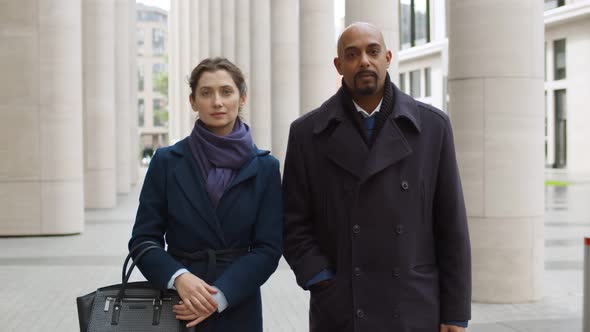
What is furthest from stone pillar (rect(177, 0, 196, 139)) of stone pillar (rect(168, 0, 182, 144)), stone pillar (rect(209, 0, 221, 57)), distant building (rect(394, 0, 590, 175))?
distant building (rect(394, 0, 590, 175))

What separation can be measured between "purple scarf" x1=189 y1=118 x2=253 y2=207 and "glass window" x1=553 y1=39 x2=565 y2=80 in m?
47.7

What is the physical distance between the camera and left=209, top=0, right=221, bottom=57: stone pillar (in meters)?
49.2

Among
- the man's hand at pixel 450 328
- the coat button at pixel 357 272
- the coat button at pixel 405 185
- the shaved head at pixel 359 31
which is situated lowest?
the man's hand at pixel 450 328

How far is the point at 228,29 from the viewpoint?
4656 centimetres

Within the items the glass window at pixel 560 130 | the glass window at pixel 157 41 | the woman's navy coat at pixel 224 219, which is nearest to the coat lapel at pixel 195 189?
the woman's navy coat at pixel 224 219

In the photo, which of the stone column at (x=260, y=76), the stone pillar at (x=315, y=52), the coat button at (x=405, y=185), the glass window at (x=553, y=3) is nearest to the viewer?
the coat button at (x=405, y=185)

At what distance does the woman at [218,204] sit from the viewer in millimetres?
3725

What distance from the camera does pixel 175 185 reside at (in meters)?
3.79

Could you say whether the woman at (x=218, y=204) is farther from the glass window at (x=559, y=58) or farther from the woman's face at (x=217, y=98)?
the glass window at (x=559, y=58)

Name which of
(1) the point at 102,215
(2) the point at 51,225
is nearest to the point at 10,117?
(2) the point at 51,225

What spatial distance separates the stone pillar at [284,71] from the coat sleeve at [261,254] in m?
27.5

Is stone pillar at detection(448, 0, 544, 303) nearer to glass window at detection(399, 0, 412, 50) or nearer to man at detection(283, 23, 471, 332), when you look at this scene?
man at detection(283, 23, 471, 332)

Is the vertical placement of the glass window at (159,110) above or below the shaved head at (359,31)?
above

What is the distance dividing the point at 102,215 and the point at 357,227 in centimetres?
1950
